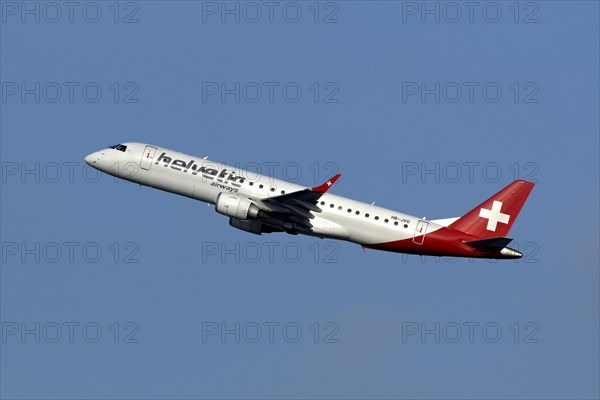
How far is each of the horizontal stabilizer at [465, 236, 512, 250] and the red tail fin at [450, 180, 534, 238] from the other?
2.42 meters

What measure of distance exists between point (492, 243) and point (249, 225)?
17756 mm

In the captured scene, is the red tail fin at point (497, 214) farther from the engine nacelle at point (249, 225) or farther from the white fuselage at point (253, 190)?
the engine nacelle at point (249, 225)

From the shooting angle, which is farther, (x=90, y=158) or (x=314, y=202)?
(x=90, y=158)

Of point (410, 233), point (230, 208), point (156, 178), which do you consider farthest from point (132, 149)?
point (410, 233)

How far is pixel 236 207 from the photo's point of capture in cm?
7631

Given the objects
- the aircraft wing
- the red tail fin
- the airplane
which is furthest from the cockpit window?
the red tail fin

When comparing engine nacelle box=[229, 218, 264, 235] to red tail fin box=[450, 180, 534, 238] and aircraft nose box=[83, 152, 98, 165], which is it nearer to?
aircraft nose box=[83, 152, 98, 165]

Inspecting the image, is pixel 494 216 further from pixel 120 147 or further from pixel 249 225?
pixel 120 147

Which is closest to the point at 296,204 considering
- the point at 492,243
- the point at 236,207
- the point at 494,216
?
the point at 236,207

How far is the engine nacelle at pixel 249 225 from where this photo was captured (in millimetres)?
80500

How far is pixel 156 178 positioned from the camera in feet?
261

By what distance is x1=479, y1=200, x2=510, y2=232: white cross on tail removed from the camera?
8050 cm

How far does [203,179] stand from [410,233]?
50.2 ft

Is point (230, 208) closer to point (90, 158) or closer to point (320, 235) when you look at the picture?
point (320, 235)
